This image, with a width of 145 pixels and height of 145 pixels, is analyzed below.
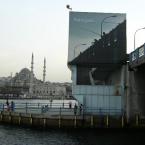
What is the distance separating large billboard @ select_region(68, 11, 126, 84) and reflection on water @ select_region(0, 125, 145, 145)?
1075 cm

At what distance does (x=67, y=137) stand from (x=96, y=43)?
18.5 meters

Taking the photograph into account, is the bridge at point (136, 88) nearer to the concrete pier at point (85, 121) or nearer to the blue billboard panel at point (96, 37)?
the concrete pier at point (85, 121)

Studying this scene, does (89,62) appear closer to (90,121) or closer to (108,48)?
(108,48)

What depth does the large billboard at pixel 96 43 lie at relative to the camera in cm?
5484

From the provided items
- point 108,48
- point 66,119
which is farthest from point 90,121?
point 108,48

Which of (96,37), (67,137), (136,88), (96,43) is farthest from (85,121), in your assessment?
(96,37)

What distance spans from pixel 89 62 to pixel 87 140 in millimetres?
16304

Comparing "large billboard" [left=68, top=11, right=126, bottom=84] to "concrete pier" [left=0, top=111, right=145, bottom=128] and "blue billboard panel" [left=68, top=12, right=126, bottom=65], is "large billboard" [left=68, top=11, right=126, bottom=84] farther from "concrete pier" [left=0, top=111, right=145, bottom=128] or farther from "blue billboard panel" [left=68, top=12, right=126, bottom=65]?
"concrete pier" [left=0, top=111, right=145, bottom=128]

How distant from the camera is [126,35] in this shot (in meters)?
57.0

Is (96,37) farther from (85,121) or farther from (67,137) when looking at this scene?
(67,137)

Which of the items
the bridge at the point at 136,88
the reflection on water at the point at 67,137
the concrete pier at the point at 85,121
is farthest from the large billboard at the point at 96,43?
the reflection on water at the point at 67,137

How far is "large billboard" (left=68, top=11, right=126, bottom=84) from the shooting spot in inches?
2159

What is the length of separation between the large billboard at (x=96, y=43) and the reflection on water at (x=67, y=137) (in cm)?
1075

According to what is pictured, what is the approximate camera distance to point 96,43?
186 feet
